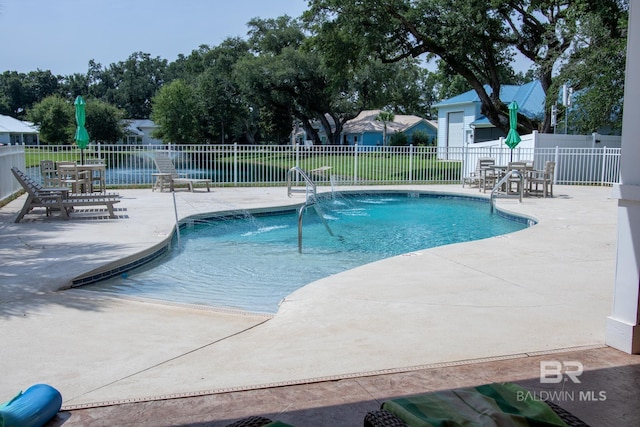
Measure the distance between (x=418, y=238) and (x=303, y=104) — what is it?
111ft

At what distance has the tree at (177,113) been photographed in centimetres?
4584

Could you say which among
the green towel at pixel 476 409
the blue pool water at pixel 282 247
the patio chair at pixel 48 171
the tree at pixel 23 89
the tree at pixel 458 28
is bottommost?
the blue pool water at pixel 282 247

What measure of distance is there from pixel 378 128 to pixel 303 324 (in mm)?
52760

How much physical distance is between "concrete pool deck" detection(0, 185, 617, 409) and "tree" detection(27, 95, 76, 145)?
40.7m

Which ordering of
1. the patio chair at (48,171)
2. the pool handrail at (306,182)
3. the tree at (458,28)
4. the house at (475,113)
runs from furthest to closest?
1. the house at (475,113)
2. the tree at (458,28)
3. the patio chair at (48,171)
4. the pool handrail at (306,182)

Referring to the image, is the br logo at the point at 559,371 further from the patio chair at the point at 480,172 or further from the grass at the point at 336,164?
the grass at the point at 336,164

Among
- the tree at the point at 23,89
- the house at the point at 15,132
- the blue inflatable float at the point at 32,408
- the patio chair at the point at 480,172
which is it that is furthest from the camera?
the tree at the point at 23,89

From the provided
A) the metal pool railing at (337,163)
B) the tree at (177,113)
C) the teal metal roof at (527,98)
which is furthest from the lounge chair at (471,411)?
the tree at (177,113)

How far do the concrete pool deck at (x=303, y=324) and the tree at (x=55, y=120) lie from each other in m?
40.7

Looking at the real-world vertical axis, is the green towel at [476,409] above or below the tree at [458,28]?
below

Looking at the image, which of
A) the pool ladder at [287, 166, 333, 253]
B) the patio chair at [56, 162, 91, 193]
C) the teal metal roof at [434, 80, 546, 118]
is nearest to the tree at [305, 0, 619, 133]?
the teal metal roof at [434, 80, 546, 118]

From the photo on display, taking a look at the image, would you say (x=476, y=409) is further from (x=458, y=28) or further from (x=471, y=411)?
(x=458, y=28)

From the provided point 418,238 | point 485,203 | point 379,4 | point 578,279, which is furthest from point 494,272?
point 379,4

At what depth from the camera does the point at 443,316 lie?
438 centimetres
